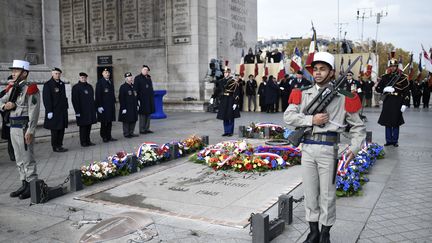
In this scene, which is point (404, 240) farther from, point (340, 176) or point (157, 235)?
point (157, 235)

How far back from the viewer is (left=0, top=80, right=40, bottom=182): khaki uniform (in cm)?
607

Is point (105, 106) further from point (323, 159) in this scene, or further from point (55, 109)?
point (323, 159)

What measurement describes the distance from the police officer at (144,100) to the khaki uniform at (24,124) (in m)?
6.80

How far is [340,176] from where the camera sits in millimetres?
5945

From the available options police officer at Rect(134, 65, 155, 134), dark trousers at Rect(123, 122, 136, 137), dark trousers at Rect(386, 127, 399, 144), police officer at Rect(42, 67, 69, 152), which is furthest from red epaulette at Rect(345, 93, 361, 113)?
police officer at Rect(134, 65, 155, 134)

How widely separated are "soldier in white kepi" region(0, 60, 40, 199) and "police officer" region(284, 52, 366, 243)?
400cm

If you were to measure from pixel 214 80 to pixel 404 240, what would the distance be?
54.7ft

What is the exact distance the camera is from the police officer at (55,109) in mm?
9828

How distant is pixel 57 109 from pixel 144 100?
3.63 meters

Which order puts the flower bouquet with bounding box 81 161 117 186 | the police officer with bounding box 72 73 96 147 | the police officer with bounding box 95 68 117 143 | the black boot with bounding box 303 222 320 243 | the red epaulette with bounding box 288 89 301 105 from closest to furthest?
the black boot with bounding box 303 222 320 243 → the red epaulette with bounding box 288 89 301 105 → the flower bouquet with bounding box 81 161 117 186 → the police officer with bounding box 72 73 96 147 → the police officer with bounding box 95 68 117 143

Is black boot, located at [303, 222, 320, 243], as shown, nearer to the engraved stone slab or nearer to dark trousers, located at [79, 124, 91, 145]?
the engraved stone slab

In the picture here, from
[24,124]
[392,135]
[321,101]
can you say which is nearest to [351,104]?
[321,101]

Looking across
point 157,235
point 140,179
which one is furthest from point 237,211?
point 140,179

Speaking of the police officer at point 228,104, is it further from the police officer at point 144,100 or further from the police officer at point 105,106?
the police officer at point 105,106
